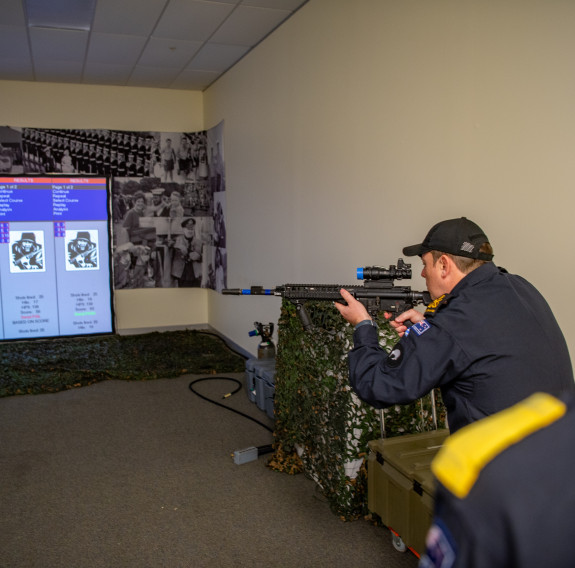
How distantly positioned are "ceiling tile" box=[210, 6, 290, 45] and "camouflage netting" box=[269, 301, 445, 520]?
2.30 metres

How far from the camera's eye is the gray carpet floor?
7.90ft

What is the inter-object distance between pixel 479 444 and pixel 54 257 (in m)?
6.19

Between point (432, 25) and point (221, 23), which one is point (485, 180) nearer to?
point (432, 25)

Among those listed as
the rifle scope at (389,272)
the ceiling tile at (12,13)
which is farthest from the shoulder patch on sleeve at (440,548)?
the ceiling tile at (12,13)

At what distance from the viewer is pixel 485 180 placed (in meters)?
2.49

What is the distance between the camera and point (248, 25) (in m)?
4.35

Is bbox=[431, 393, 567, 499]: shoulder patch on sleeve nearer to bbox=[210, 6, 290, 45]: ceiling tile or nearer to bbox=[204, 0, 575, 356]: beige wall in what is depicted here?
bbox=[204, 0, 575, 356]: beige wall

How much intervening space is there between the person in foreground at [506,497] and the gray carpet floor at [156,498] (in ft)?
6.55

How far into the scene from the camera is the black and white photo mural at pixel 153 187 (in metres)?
6.09

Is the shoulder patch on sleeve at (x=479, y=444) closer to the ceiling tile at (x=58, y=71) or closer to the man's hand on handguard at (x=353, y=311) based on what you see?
the man's hand on handguard at (x=353, y=311)

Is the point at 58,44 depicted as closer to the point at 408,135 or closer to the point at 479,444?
the point at 408,135

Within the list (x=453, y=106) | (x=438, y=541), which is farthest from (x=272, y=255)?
(x=438, y=541)

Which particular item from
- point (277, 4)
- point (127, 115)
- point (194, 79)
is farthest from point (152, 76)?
point (277, 4)

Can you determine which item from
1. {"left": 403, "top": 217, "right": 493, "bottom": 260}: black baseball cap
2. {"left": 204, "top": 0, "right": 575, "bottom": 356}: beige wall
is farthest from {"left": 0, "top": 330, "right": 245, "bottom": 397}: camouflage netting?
{"left": 403, "top": 217, "right": 493, "bottom": 260}: black baseball cap
